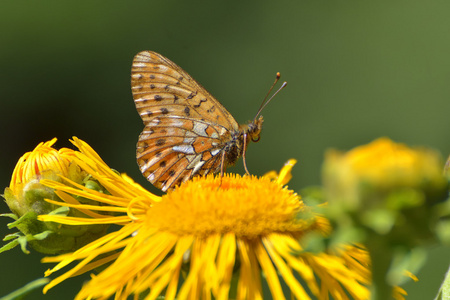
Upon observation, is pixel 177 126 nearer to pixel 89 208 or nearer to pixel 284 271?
pixel 89 208

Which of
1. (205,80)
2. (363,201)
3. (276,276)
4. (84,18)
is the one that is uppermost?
(84,18)

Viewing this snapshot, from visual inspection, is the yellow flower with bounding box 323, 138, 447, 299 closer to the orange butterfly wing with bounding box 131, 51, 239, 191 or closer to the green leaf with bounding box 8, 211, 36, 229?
the green leaf with bounding box 8, 211, 36, 229

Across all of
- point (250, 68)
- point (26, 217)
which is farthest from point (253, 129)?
point (250, 68)

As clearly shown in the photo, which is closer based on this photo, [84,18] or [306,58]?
[306,58]

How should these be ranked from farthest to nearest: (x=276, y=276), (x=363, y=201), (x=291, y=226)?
(x=291, y=226) → (x=276, y=276) → (x=363, y=201)

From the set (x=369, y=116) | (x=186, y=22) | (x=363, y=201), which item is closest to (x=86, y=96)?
(x=186, y=22)

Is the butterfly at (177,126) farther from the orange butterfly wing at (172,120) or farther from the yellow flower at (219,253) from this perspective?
the yellow flower at (219,253)

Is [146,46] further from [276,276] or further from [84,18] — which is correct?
[276,276]
